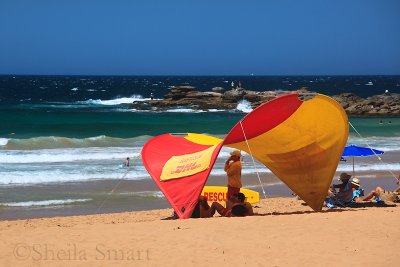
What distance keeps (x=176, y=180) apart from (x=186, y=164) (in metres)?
0.35

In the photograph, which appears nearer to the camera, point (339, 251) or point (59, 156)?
point (339, 251)

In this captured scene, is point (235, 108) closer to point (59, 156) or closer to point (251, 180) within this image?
point (59, 156)

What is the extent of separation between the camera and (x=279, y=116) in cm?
1052

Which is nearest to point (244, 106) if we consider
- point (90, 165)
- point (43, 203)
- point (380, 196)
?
point (90, 165)

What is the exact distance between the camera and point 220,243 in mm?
7574

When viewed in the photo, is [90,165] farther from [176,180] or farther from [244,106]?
[244,106]

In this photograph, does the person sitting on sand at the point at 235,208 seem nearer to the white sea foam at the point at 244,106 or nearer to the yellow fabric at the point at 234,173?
the yellow fabric at the point at 234,173

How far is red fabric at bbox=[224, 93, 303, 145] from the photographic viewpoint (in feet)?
33.3

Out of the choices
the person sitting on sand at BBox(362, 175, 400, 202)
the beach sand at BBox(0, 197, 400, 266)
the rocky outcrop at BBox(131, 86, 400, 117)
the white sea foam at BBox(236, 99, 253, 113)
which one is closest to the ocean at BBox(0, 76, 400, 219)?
the person sitting on sand at BBox(362, 175, 400, 202)

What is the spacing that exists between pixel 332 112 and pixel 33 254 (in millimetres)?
5634

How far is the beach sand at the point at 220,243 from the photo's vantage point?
7027 mm

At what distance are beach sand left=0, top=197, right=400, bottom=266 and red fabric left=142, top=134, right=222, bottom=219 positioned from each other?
0.83 metres

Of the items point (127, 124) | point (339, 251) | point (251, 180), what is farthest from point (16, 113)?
point (339, 251)

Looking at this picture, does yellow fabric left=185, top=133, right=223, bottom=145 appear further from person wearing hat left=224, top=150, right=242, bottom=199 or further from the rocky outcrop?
the rocky outcrop
